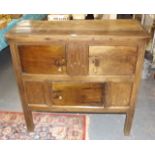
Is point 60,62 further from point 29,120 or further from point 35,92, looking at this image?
point 29,120

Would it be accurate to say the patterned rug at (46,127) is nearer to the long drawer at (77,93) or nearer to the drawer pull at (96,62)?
the long drawer at (77,93)

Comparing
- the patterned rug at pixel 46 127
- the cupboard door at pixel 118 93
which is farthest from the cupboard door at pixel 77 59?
the patterned rug at pixel 46 127

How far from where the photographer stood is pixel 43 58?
4.17ft

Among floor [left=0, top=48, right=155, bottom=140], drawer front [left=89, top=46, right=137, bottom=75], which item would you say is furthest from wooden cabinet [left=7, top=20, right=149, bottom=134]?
floor [left=0, top=48, right=155, bottom=140]

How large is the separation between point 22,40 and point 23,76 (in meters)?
0.26

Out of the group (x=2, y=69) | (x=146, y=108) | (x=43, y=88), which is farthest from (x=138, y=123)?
(x=2, y=69)

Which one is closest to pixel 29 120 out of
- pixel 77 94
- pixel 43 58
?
pixel 77 94

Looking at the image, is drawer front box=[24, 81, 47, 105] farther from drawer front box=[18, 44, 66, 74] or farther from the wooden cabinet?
drawer front box=[18, 44, 66, 74]

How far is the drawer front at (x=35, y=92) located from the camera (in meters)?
1.39

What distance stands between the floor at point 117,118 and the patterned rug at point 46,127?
93 millimetres

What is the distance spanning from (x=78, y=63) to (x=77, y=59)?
0.09ft

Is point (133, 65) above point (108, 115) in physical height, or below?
above

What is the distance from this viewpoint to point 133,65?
126cm
